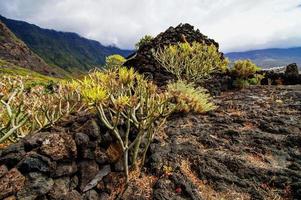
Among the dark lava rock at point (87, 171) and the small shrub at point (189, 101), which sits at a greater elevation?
the small shrub at point (189, 101)

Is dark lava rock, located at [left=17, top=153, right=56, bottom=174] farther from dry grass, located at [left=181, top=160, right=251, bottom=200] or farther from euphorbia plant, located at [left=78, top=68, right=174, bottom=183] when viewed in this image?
dry grass, located at [left=181, top=160, right=251, bottom=200]

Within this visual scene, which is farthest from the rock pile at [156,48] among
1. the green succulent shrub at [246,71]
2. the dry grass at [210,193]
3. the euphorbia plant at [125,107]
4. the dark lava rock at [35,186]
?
the dark lava rock at [35,186]

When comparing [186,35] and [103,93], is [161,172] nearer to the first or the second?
[103,93]

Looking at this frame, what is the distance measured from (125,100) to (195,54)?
11412 millimetres

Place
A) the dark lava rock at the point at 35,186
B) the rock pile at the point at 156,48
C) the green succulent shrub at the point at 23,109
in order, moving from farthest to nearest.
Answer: the rock pile at the point at 156,48 < the green succulent shrub at the point at 23,109 < the dark lava rock at the point at 35,186

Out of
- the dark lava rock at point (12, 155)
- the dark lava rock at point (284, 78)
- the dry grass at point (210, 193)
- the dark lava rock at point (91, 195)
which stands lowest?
the dry grass at point (210, 193)

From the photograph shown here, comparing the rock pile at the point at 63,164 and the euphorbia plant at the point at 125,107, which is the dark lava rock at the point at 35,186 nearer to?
the rock pile at the point at 63,164

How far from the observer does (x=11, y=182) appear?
24.9 feet

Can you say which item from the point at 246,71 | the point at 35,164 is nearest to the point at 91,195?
the point at 35,164

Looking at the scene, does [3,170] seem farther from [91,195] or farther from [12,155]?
[91,195]

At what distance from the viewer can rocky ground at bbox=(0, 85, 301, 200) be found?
8258 millimetres

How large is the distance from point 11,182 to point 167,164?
14.9 feet

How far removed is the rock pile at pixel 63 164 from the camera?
25.7 feet

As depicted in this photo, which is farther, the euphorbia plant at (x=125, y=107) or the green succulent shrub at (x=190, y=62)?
the green succulent shrub at (x=190, y=62)
